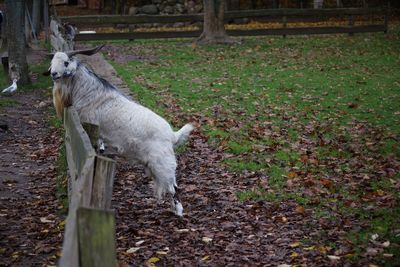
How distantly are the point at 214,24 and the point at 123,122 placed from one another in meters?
20.7

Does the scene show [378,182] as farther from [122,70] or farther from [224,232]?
[122,70]

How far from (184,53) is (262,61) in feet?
12.6

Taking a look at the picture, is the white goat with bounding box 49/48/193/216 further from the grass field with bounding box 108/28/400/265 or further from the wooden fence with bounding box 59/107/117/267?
the wooden fence with bounding box 59/107/117/267

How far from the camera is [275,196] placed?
26.2 feet

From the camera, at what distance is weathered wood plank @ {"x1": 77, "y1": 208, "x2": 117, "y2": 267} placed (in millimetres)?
3188

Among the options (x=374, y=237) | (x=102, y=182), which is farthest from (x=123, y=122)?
(x=102, y=182)

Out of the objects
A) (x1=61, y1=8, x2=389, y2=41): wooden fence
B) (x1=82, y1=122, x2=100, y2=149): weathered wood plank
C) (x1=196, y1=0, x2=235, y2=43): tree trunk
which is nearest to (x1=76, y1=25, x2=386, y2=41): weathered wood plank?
(x1=61, y1=8, x2=389, y2=41): wooden fence

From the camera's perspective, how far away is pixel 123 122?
7629 millimetres

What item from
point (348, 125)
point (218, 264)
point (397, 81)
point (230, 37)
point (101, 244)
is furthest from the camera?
point (230, 37)

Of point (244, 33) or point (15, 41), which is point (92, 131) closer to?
point (15, 41)

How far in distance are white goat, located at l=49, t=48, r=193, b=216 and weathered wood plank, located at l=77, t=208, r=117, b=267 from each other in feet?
12.7

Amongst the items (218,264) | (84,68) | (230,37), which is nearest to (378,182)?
(218,264)

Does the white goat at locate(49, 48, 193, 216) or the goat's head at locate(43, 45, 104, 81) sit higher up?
the goat's head at locate(43, 45, 104, 81)

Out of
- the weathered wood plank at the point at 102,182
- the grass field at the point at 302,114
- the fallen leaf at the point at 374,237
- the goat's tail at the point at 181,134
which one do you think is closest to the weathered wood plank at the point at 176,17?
the grass field at the point at 302,114
